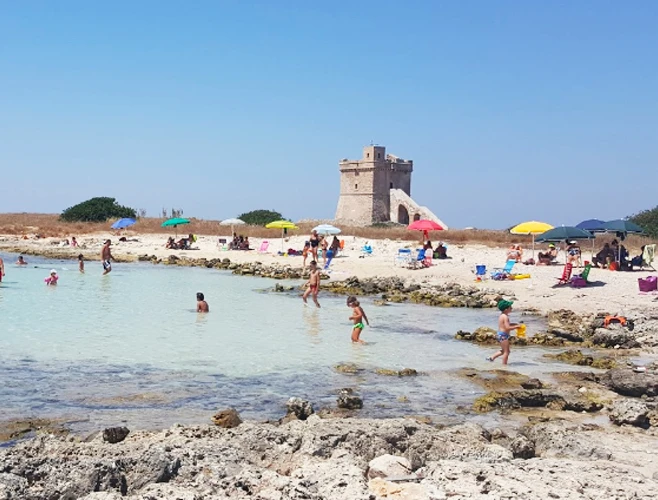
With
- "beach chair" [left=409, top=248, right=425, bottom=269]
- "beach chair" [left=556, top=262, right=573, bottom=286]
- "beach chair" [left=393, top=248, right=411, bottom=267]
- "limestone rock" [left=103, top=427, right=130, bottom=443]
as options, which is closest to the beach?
"limestone rock" [left=103, top=427, right=130, bottom=443]

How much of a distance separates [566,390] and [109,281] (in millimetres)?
18771

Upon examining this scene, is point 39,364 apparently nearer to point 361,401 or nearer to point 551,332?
point 361,401

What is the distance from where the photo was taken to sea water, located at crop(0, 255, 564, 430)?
8.66 metres

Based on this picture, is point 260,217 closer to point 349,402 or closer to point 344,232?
point 344,232

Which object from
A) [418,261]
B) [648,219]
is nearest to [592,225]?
[418,261]

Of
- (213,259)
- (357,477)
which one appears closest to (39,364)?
(357,477)

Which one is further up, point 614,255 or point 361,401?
point 614,255

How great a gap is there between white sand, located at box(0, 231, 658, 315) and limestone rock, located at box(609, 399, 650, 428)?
8.28 meters

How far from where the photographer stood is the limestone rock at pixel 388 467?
5484 millimetres

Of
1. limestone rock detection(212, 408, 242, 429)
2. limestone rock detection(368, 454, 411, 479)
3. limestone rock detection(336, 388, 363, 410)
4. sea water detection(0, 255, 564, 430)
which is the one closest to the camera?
limestone rock detection(368, 454, 411, 479)

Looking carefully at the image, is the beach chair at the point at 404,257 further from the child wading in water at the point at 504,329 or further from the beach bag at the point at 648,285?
the child wading in water at the point at 504,329

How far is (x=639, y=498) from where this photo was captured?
495cm

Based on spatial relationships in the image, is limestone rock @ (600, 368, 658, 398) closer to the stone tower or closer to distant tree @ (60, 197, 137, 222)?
the stone tower

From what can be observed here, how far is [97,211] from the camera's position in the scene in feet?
178
